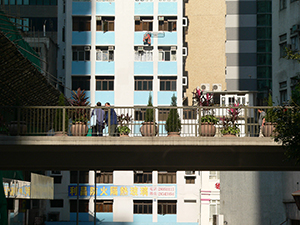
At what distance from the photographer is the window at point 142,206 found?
57562 millimetres

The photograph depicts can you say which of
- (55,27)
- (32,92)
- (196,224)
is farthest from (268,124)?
(55,27)

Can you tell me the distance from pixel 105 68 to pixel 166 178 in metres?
12.4

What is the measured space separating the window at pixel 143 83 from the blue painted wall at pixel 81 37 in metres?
6.17

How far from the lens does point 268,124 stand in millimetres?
23797

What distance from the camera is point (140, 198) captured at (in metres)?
57.5

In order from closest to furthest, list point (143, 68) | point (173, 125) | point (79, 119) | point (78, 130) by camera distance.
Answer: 1. point (78, 130)
2. point (79, 119)
3. point (173, 125)
4. point (143, 68)

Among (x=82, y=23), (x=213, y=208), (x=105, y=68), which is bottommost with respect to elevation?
(x=213, y=208)

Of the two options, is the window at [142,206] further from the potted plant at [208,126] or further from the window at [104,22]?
the potted plant at [208,126]

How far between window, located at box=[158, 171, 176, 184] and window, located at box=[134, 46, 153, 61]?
37.4ft

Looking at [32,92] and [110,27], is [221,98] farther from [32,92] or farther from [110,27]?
[32,92]

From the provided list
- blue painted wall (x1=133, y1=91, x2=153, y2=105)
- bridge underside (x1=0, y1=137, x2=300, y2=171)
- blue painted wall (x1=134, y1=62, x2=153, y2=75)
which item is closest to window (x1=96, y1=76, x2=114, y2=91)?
blue painted wall (x1=133, y1=91, x2=153, y2=105)

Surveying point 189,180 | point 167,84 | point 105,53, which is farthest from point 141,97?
point 189,180

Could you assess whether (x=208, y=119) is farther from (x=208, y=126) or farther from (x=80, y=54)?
(x=80, y=54)

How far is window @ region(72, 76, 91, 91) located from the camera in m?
59.5
